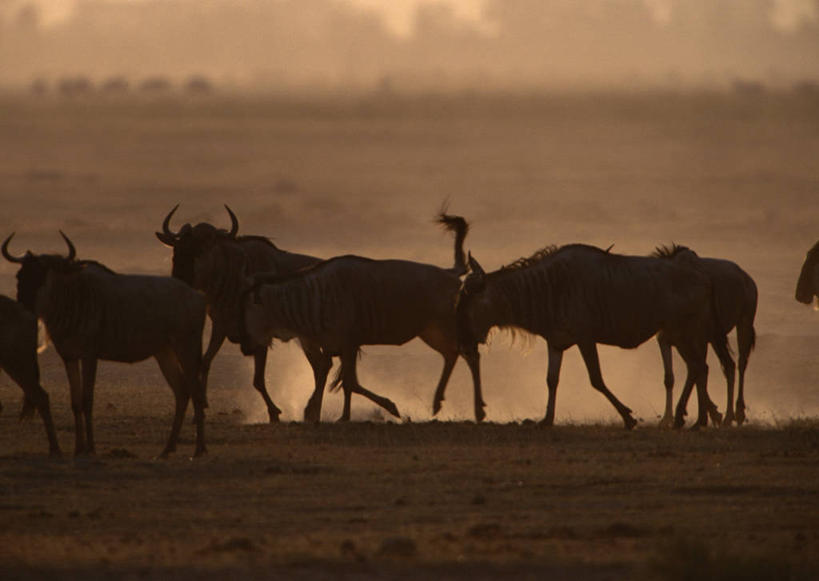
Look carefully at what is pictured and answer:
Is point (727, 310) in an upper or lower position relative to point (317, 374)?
upper

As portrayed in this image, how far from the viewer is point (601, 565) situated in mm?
10859

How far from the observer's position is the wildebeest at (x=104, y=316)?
625 inches

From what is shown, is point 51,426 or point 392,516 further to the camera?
point 51,426

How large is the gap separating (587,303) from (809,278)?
16.2ft

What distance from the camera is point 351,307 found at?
787 inches

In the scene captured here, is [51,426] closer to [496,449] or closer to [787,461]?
[496,449]

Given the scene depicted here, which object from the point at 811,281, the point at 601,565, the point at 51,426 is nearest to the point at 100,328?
the point at 51,426

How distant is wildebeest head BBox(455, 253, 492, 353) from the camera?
19.6m

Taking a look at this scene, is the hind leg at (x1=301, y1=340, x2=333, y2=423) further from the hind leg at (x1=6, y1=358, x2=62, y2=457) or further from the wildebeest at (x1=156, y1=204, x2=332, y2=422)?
the hind leg at (x1=6, y1=358, x2=62, y2=457)

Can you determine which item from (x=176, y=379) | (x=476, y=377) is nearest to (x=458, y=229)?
(x=476, y=377)

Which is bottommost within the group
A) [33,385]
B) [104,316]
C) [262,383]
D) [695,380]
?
[33,385]

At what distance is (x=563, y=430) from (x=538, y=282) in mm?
1672

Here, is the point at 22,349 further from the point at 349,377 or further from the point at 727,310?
the point at 727,310

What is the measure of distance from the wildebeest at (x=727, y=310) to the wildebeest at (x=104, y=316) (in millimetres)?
6295
